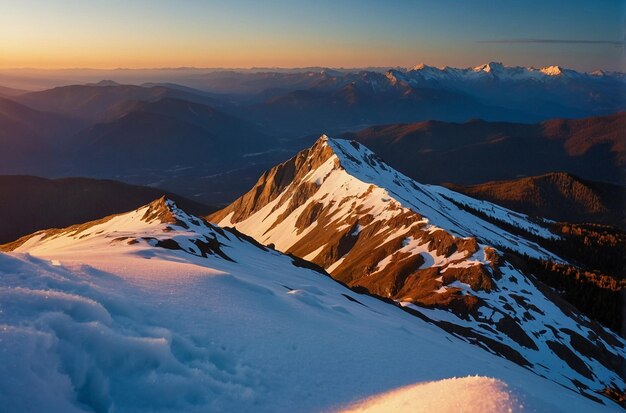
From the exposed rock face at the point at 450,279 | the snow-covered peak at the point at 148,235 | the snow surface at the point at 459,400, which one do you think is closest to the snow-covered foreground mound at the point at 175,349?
the snow surface at the point at 459,400

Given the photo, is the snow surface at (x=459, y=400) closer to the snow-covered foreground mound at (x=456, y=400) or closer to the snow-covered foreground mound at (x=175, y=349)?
the snow-covered foreground mound at (x=456, y=400)

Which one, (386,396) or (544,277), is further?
(544,277)

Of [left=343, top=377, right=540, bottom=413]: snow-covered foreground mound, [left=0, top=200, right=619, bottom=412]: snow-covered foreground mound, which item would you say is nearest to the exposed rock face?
[left=0, top=200, right=619, bottom=412]: snow-covered foreground mound

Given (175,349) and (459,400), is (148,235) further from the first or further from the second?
(459,400)

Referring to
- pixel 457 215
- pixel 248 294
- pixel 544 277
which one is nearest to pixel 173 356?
pixel 248 294

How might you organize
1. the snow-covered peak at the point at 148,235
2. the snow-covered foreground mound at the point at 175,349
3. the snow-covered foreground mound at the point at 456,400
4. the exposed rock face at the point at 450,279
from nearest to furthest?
the snow-covered foreground mound at the point at 175,349 → the snow-covered foreground mound at the point at 456,400 → the snow-covered peak at the point at 148,235 → the exposed rock face at the point at 450,279

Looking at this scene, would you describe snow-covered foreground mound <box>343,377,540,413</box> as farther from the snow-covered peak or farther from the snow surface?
the snow-covered peak

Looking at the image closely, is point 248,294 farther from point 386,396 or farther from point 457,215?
point 457,215

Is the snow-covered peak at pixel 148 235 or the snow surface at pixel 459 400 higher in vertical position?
the snow surface at pixel 459 400
